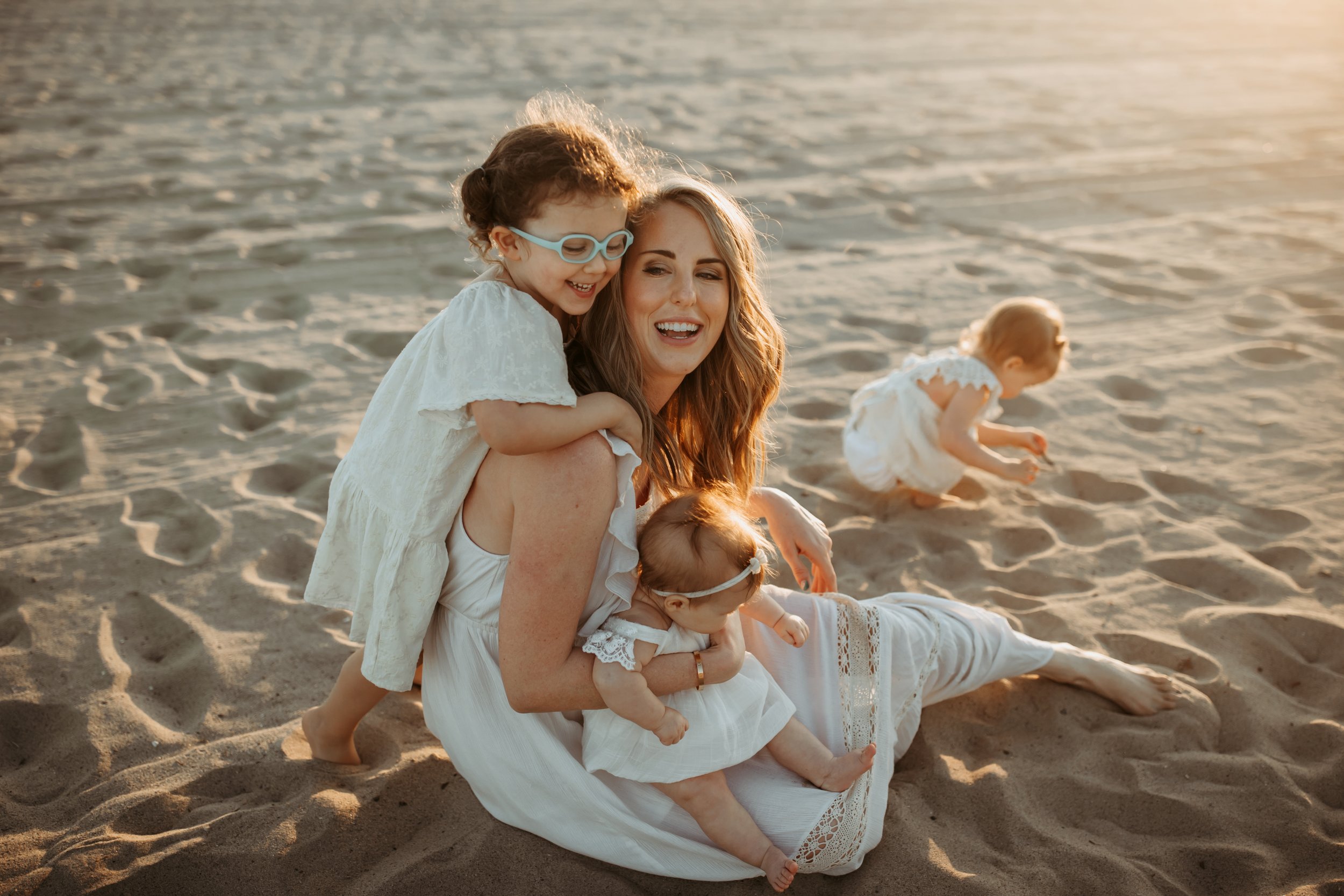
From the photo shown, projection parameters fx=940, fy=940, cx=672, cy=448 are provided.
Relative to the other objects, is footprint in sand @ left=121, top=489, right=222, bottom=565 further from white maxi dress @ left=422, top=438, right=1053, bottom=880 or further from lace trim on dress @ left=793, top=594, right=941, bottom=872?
lace trim on dress @ left=793, top=594, right=941, bottom=872

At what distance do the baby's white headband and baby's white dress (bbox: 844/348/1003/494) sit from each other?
179cm

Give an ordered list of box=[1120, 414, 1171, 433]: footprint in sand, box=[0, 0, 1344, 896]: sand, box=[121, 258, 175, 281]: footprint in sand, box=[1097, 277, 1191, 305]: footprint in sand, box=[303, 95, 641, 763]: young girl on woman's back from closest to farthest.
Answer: box=[303, 95, 641, 763]: young girl on woman's back < box=[0, 0, 1344, 896]: sand < box=[1120, 414, 1171, 433]: footprint in sand < box=[121, 258, 175, 281]: footprint in sand < box=[1097, 277, 1191, 305]: footprint in sand

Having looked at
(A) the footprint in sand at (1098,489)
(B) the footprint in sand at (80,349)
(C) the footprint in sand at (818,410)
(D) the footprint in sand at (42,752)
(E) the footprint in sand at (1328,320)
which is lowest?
(D) the footprint in sand at (42,752)

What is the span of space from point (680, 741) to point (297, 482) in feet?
7.60

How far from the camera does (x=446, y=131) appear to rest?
26.7 ft

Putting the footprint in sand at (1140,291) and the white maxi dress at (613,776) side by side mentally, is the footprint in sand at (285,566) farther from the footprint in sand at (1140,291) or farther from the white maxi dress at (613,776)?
the footprint in sand at (1140,291)

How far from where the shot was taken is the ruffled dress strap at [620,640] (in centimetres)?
199

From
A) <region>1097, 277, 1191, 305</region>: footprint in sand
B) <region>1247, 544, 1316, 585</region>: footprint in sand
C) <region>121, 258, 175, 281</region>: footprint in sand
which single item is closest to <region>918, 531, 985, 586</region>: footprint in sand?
<region>1247, 544, 1316, 585</region>: footprint in sand

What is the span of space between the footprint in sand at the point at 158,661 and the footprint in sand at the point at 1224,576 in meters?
3.19

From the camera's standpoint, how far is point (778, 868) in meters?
2.10

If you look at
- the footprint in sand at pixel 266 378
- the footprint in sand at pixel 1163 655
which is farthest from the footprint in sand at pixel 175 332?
the footprint in sand at pixel 1163 655

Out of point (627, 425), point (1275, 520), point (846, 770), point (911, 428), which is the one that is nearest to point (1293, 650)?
point (1275, 520)

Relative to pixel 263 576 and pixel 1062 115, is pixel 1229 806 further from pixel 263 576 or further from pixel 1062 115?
pixel 1062 115

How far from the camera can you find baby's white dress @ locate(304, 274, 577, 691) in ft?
6.26
